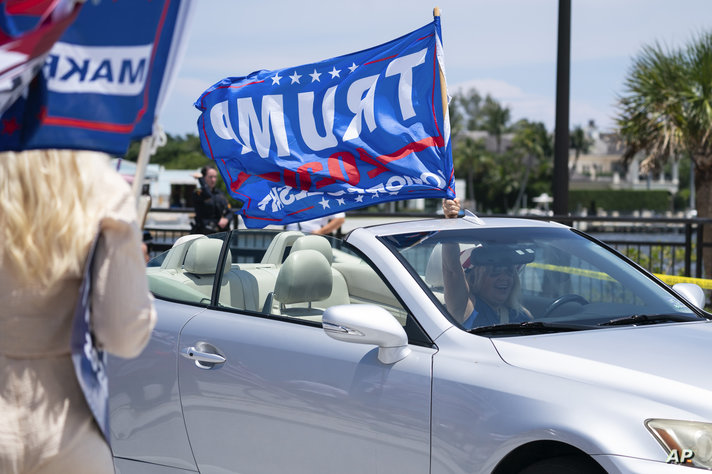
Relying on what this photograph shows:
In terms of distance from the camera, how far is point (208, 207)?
12297mm

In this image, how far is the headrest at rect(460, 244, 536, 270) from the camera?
4.34m

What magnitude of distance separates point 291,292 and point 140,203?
2.18 m

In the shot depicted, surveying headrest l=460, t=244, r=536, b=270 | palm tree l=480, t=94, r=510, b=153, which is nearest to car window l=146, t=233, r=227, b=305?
headrest l=460, t=244, r=536, b=270

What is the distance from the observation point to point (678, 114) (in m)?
15.0

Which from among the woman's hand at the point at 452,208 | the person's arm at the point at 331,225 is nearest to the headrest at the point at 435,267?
the woman's hand at the point at 452,208

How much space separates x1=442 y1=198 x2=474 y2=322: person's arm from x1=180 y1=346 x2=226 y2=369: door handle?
1.06 m

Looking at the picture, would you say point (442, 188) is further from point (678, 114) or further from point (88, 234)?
point (678, 114)

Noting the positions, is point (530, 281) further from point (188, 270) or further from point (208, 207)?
Answer: point (208, 207)

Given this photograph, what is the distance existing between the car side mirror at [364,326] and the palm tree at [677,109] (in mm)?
11966

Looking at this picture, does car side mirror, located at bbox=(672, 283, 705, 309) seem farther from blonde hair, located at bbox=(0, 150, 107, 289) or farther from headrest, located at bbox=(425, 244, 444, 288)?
blonde hair, located at bbox=(0, 150, 107, 289)

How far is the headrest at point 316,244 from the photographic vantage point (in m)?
4.73

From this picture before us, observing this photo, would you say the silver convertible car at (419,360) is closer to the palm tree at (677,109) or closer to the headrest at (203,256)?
the headrest at (203,256)

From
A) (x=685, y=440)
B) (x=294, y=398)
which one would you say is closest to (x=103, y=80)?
(x=294, y=398)

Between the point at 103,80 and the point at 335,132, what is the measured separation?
3320 mm
